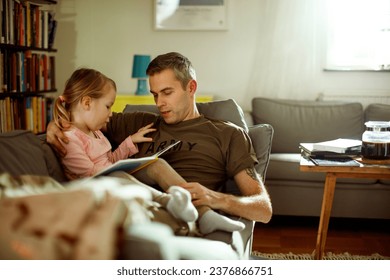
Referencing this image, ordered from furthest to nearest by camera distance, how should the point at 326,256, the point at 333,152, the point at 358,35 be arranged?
the point at 358,35, the point at 326,256, the point at 333,152

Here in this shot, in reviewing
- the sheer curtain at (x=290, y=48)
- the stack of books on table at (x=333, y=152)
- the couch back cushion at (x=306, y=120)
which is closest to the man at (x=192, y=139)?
the stack of books on table at (x=333, y=152)

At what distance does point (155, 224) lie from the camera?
3.61 ft

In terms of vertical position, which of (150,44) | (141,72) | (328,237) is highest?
(150,44)

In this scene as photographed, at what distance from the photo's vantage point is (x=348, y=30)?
3.70m

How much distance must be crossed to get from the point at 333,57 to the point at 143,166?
2.63 metres

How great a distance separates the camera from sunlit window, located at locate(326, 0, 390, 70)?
3.64 meters

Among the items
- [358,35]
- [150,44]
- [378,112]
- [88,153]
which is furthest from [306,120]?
[88,153]

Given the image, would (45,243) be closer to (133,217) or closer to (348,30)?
(133,217)

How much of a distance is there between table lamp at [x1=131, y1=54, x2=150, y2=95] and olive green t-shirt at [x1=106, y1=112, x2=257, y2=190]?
1697mm

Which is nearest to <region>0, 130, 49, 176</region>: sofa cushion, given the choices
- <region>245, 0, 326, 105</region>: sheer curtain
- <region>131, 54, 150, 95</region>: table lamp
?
<region>131, 54, 150, 95</region>: table lamp

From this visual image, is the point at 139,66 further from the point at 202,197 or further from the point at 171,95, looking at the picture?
the point at 202,197

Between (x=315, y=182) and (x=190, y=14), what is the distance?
168 cm

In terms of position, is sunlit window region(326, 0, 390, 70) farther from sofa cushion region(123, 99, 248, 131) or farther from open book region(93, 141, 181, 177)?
open book region(93, 141, 181, 177)

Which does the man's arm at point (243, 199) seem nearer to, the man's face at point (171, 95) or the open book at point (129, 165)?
the open book at point (129, 165)
